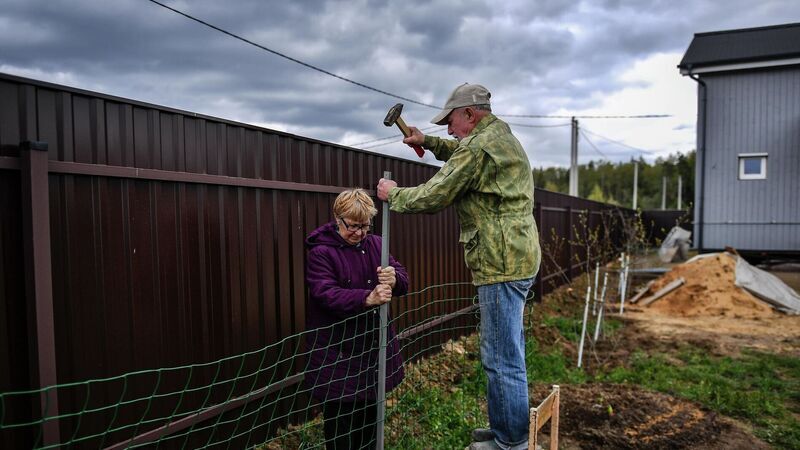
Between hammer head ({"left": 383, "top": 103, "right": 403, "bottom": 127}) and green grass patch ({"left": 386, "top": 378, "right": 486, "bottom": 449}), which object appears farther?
green grass patch ({"left": 386, "top": 378, "right": 486, "bottom": 449})

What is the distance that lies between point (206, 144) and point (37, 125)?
2.90ft

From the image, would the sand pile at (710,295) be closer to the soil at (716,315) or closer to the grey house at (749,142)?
the soil at (716,315)

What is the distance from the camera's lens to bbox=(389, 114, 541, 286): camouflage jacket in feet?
8.46

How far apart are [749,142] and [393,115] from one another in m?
15.0

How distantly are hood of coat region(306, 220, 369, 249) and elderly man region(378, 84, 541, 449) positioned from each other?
0.98ft

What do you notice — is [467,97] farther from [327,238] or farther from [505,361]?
[505,361]

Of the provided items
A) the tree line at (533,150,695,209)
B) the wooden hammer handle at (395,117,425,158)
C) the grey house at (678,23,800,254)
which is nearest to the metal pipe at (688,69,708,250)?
the grey house at (678,23,800,254)

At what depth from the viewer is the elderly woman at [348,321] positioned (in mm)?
2545

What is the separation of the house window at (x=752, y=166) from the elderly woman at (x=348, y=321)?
1491 cm

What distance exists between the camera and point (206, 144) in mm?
2912

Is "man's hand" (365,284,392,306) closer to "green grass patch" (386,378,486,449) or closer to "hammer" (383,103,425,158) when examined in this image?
"hammer" (383,103,425,158)

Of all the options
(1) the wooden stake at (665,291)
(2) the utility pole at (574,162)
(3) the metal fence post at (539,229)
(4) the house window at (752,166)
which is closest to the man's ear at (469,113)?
(3) the metal fence post at (539,229)

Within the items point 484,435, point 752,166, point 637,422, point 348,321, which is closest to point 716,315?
point 637,422

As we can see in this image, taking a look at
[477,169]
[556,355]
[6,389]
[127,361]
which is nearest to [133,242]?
[127,361]
